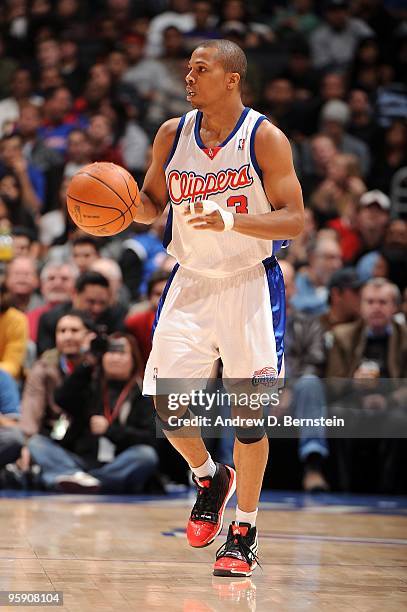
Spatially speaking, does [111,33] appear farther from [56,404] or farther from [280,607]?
[280,607]

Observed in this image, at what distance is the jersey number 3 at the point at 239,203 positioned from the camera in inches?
191

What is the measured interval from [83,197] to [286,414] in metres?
3.66

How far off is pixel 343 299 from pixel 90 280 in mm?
1936

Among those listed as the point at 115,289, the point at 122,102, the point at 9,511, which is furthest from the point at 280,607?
the point at 122,102

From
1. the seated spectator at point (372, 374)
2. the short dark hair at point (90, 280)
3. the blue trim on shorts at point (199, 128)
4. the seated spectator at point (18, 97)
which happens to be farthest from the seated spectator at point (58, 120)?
the blue trim on shorts at point (199, 128)

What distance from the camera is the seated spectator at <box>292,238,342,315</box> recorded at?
8.99 meters

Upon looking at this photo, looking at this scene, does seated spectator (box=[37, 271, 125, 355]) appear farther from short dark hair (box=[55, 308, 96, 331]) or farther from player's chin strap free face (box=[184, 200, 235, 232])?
player's chin strap free face (box=[184, 200, 235, 232])

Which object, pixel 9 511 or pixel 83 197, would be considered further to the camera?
pixel 9 511

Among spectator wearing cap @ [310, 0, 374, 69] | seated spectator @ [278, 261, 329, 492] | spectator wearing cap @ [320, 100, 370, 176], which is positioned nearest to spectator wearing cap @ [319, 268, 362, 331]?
seated spectator @ [278, 261, 329, 492]

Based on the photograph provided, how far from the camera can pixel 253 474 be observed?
488 cm

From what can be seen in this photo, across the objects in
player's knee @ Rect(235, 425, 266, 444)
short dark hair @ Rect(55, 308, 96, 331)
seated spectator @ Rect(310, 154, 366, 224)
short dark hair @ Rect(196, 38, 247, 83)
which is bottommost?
player's knee @ Rect(235, 425, 266, 444)

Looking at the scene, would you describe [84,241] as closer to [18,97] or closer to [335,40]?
[18,97]

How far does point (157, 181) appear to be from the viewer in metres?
5.16

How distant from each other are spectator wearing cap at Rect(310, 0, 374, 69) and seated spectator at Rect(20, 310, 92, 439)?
636 centimetres
